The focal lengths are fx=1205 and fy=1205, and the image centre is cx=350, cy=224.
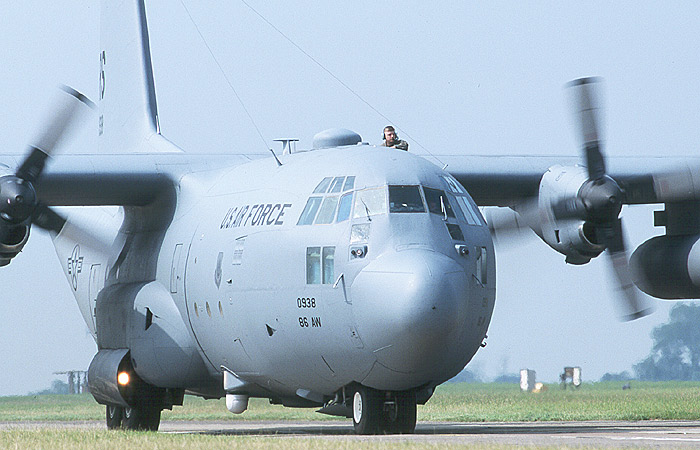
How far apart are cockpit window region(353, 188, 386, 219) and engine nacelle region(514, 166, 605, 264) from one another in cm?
441

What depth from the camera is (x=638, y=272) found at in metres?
20.0

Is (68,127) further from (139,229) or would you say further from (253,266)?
(253,266)

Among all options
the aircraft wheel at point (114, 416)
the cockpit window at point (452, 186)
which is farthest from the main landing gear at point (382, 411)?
the aircraft wheel at point (114, 416)

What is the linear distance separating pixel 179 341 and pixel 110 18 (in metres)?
9.91

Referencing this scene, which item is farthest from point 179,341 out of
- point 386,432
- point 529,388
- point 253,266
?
point 529,388

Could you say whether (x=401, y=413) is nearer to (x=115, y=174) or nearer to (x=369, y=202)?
(x=369, y=202)

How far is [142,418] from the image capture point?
18.3 m

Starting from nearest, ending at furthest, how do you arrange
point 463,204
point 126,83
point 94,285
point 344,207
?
1. point 344,207
2. point 463,204
3. point 94,285
4. point 126,83

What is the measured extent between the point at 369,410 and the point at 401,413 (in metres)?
0.41

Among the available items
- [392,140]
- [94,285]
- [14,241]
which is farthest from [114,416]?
[392,140]

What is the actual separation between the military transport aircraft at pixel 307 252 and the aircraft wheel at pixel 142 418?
37mm

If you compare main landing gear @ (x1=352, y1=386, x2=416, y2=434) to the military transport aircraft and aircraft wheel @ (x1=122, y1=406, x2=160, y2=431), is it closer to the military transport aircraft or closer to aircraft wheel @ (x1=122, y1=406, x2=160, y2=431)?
the military transport aircraft

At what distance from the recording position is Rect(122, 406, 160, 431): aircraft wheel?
59.8 ft

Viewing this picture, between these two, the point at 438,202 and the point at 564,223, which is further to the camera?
the point at 564,223
